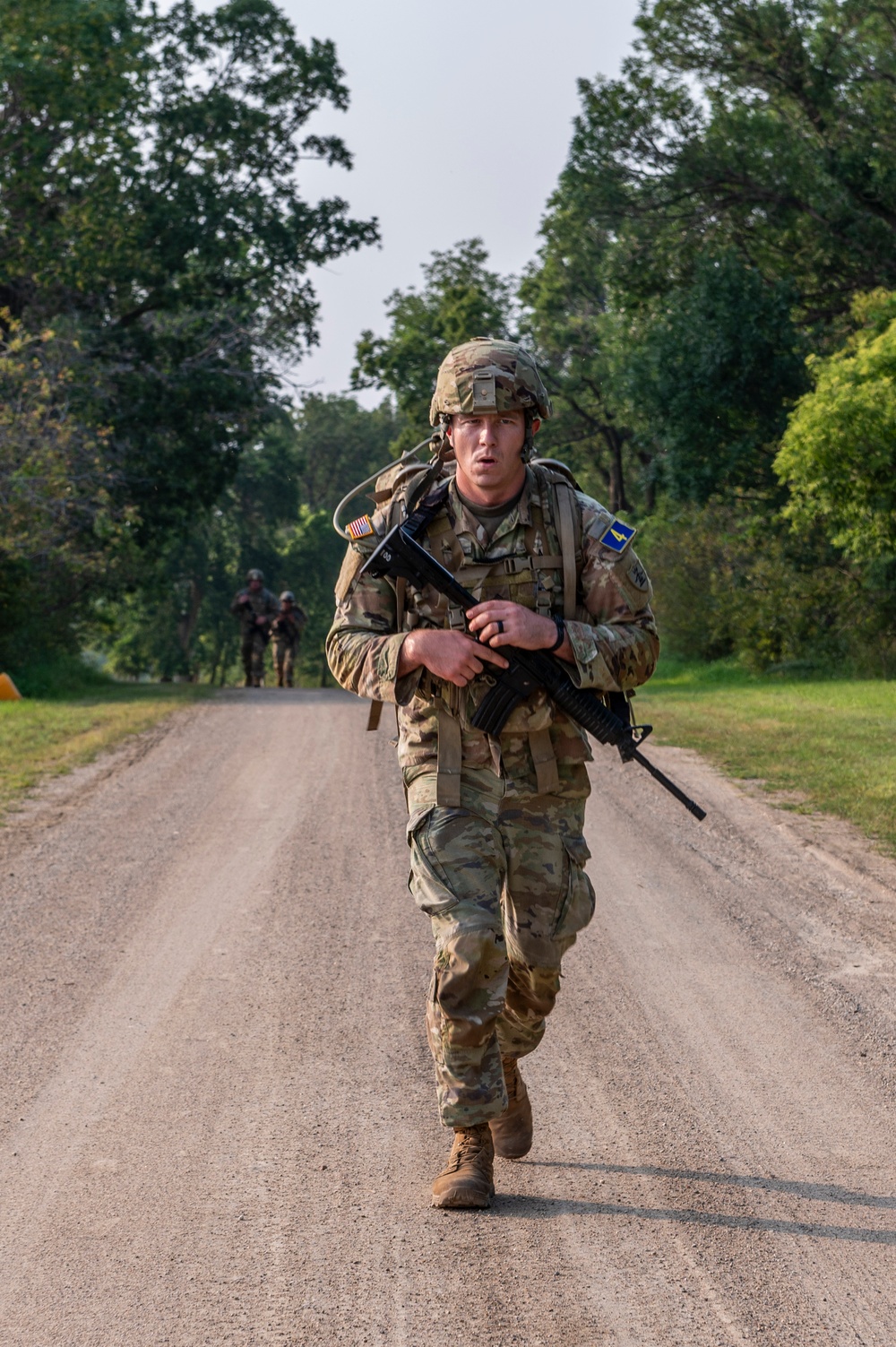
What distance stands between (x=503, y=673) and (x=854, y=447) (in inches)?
552

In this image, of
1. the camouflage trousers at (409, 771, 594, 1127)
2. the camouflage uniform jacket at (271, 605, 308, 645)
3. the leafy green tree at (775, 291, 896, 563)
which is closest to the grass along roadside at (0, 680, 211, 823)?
the camouflage uniform jacket at (271, 605, 308, 645)

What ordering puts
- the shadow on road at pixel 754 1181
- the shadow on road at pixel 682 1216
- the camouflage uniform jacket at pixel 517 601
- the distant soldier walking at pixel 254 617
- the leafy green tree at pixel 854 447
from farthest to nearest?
the distant soldier walking at pixel 254 617 < the leafy green tree at pixel 854 447 < the camouflage uniform jacket at pixel 517 601 < the shadow on road at pixel 754 1181 < the shadow on road at pixel 682 1216

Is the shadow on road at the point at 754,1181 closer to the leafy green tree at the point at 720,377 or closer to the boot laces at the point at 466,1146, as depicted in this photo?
the boot laces at the point at 466,1146

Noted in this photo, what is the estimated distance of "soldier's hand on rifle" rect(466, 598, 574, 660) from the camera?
386 cm

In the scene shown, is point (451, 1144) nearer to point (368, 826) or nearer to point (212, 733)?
point (368, 826)

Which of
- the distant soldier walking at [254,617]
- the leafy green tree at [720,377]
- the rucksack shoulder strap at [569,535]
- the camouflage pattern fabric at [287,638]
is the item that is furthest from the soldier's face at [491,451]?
the leafy green tree at [720,377]

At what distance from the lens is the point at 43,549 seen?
67.1 ft

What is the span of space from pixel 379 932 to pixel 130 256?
19626mm

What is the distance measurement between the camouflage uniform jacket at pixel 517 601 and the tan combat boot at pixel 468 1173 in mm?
922

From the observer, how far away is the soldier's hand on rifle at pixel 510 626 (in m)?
3.86

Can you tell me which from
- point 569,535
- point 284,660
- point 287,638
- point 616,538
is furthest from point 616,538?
point 284,660

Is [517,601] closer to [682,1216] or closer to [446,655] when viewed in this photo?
[446,655]

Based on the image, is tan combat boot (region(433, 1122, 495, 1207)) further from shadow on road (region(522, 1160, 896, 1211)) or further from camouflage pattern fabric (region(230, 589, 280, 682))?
camouflage pattern fabric (region(230, 589, 280, 682))

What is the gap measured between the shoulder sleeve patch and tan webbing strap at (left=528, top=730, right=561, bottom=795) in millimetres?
541
